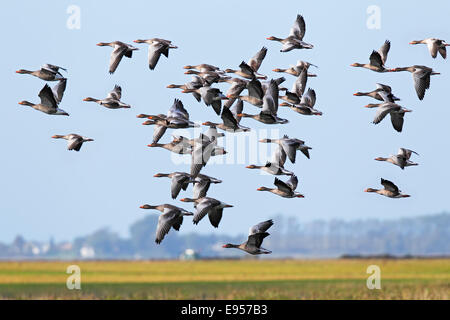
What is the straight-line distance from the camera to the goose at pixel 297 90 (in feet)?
101

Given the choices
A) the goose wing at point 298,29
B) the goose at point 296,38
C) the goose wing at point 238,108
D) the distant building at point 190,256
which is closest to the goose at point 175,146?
the goose wing at point 238,108

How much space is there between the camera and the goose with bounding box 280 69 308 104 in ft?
101

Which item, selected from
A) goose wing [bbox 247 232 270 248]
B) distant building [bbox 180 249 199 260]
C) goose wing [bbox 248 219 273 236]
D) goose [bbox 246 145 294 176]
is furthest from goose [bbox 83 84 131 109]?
distant building [bbox 180 249 199 260]

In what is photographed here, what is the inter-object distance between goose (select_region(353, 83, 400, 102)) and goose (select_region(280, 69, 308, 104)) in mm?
2494

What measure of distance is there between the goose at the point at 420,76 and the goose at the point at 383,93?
0.79m

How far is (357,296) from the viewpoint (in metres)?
49.7

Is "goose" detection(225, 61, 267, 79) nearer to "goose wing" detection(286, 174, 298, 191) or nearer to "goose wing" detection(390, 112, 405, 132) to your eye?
"goose wing" detection(286, 174, 298, 191)

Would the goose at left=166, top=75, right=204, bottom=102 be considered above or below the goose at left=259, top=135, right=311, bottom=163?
above

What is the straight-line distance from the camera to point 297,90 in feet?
105

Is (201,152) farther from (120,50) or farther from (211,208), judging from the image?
(120,50)

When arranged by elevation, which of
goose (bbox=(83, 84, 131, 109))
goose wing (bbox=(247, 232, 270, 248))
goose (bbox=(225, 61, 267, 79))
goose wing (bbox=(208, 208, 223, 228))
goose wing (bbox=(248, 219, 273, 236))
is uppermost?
goose (bbox=(225, 61, 267, 79))
